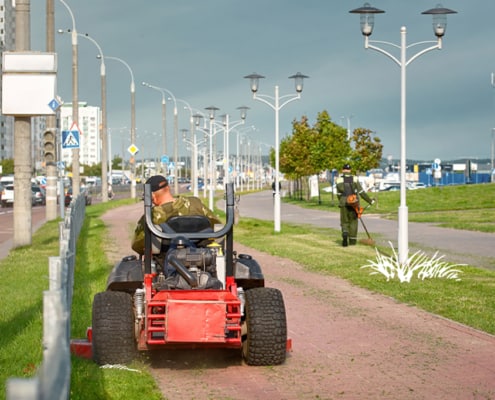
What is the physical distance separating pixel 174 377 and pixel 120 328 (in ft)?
1.97

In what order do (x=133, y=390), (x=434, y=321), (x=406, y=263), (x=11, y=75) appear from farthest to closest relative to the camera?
(x=11, y=75)
(x=406, y=263)
(x=434, y=321)
(x=133, y=390)

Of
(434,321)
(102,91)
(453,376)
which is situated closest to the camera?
(453,376)

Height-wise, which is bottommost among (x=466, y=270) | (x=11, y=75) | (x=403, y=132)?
(x=466, y=270)

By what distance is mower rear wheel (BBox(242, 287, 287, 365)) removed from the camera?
8.81 m

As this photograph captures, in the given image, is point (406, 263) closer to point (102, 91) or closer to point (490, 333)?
point (490, 333)

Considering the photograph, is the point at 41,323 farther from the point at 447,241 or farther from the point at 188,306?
the point at 447,241

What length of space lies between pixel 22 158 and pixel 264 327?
57.1 feet

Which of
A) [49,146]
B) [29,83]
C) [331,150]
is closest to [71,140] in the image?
[49,146]

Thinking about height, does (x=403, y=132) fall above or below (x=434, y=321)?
above

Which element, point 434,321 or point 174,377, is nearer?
point 174,377

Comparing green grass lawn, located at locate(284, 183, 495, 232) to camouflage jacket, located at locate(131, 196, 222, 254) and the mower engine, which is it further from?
the mower engine

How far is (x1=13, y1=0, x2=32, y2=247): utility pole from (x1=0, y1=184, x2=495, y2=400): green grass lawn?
2.24 feet

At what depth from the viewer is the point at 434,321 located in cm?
1245

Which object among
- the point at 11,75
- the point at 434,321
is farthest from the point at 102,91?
the point at 434,321
